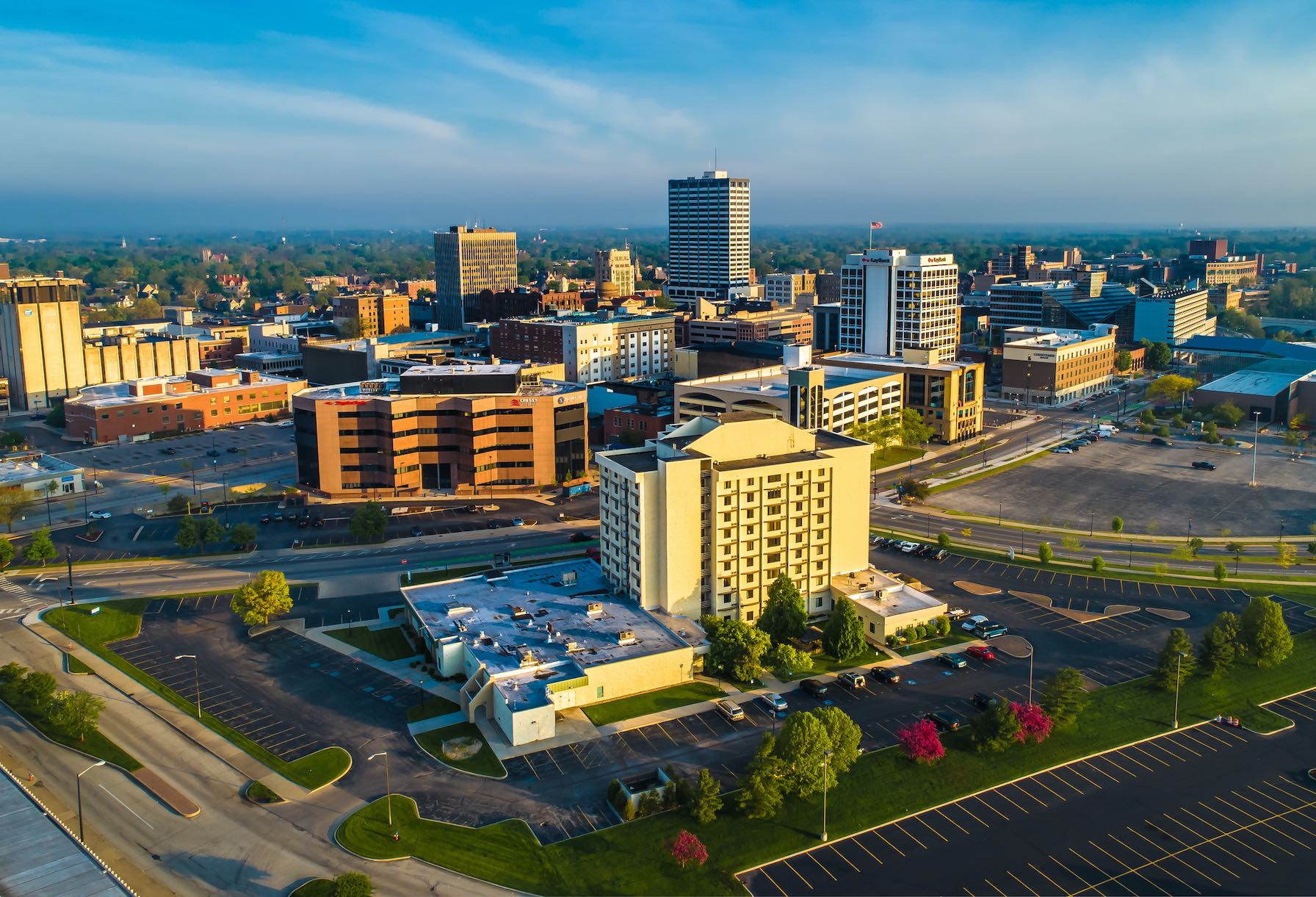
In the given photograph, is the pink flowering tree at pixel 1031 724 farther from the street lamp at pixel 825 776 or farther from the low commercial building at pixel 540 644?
the low commercial building at pixel 540 644

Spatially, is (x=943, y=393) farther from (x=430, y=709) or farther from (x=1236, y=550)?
(x=430, y=709)

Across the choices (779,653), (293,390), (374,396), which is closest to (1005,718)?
(779,653)

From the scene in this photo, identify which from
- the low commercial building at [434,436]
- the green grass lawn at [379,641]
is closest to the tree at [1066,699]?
the green grass lawn at [379,641]

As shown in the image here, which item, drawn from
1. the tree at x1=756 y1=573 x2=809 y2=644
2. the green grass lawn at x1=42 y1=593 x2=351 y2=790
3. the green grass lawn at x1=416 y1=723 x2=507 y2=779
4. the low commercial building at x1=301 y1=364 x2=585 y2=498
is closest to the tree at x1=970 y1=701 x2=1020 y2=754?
the tree at x1=756 y1=573 x2=809 y2=644

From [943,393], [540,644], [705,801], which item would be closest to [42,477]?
[540,644]

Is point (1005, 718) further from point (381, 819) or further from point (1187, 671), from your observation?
point (381, 819)

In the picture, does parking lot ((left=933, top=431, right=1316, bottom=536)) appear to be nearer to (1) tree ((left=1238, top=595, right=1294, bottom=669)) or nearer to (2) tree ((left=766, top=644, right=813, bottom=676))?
(1) tree ((left=1238, top=595, right=1294, bottom=669))

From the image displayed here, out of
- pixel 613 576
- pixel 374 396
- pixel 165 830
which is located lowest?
pixel 165 830
